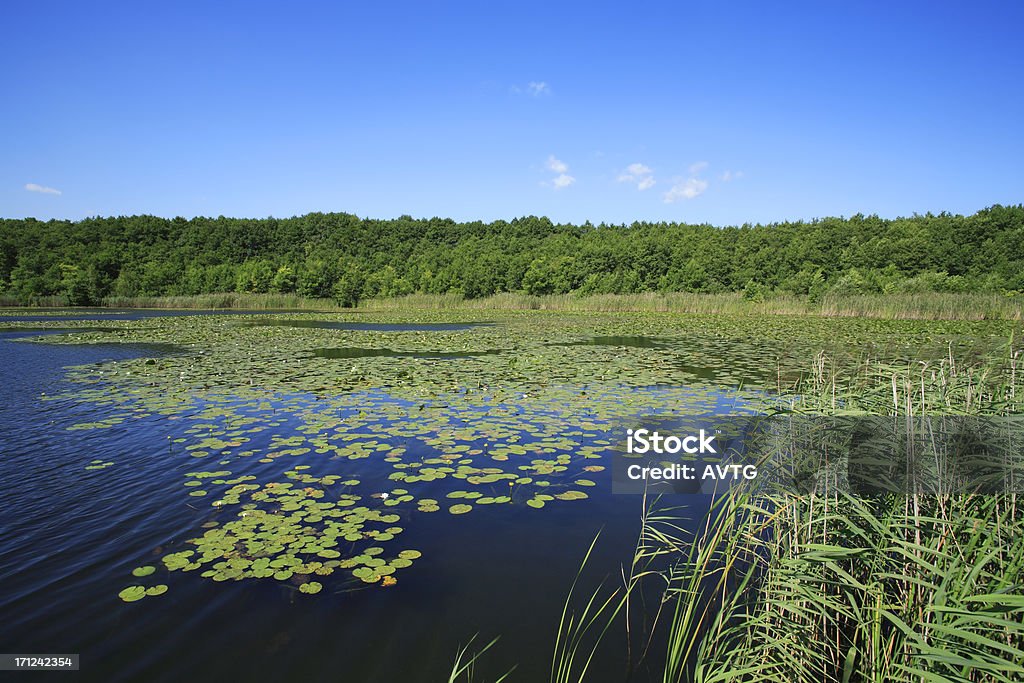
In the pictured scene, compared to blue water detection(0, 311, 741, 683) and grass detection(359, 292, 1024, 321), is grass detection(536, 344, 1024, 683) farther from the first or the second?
grass detection(359, 292, 1024, 321)

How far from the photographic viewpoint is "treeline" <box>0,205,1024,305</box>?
135 feet

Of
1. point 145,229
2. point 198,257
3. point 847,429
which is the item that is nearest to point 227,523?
point 847,429

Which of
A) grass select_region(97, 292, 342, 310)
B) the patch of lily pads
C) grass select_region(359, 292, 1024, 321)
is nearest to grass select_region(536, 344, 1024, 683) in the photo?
the patch of lily pads

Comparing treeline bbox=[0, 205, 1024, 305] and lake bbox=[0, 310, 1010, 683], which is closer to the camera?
lake bbox=[0, 310, 1010, 683]

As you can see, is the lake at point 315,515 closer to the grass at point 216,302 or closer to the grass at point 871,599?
the grass at point 871,599

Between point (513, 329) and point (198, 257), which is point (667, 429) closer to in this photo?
point (513, 329)

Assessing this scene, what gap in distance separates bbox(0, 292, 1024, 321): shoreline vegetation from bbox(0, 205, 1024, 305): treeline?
1.85 meters

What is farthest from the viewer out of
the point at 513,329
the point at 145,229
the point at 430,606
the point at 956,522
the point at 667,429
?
the point at 145,229

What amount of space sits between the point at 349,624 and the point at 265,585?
690mm

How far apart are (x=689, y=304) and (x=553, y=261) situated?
24916 millimetres

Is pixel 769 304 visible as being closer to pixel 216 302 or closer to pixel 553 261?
pixel 553 261

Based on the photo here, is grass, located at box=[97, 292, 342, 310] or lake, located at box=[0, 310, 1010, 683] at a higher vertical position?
grass, located at box=[97, 292, 342, 310]

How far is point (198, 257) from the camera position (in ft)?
202

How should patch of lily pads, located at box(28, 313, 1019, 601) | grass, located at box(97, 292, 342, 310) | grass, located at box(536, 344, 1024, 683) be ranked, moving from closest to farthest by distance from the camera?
1. grass, located at box(536, 344, 1024, 683)
2. patch of lily pads, located at box(28, 313, 1019, 601)
3. grass, located at box(97, 292, 342, 310)
